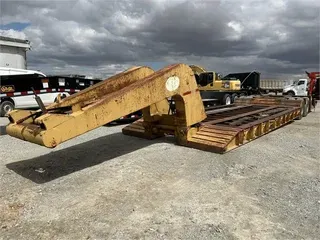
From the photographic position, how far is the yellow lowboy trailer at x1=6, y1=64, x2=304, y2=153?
459 centimetres

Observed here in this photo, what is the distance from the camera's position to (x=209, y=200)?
4312 millimetres

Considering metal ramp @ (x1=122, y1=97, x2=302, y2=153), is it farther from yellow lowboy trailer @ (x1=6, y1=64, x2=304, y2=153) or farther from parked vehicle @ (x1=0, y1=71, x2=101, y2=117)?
parked vehicle @ (x1=0, y1=71, x2=101, y2=117)

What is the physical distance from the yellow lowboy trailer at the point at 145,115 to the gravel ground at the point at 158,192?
43 cm

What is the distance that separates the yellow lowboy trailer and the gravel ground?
434mm

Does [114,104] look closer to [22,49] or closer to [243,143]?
[243,143]

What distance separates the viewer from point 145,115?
24.9 feet

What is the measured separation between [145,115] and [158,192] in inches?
127

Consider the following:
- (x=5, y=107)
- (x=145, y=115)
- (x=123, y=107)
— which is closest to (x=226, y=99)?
(x=5, y=107)

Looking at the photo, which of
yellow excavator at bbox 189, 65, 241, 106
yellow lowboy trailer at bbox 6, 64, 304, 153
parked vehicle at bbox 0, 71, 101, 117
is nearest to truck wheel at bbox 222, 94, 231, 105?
yellow excavator at bbox 189, 65, 241, 106

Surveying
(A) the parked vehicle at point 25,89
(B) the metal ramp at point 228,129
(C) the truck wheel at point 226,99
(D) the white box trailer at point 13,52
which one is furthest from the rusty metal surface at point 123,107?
(D) the white box trailer at point 13,52

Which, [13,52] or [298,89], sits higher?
[13,52]

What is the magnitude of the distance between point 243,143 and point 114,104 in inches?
131

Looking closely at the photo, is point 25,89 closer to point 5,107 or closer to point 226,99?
point 5,107

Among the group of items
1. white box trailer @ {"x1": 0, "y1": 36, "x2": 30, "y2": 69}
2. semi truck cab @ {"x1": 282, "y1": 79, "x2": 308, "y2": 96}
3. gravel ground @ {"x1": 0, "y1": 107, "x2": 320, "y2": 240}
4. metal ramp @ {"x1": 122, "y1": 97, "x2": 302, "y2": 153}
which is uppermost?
white box trailer @ {"x1": 0, "y1": 36, "x2": 30, "y2": 69}
